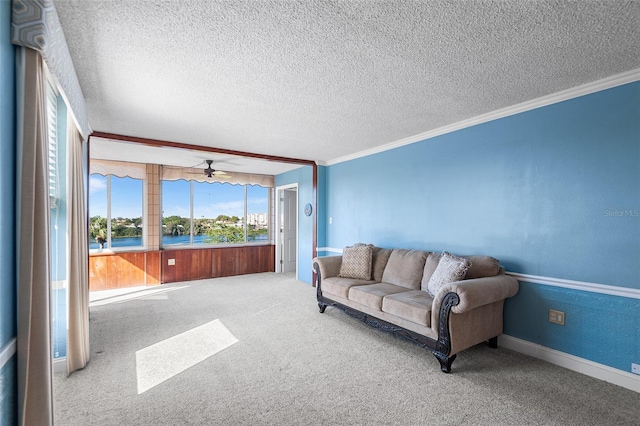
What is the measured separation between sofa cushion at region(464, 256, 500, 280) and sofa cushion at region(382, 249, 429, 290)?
0.64m

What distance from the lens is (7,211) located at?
4.02ft

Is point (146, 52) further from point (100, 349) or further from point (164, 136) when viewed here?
point (100, 349)

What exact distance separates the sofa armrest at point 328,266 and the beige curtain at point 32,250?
3.04 metres

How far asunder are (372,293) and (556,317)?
1701 mm

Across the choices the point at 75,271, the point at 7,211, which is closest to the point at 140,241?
the point at 75,271

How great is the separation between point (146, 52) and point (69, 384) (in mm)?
2639

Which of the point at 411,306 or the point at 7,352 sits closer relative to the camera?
the point at 7,352

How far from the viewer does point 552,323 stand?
2760 mm

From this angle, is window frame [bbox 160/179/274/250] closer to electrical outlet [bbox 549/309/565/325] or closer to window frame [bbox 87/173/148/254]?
window frame [bbox 87/173/148/254]

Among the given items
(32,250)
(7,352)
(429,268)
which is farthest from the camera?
(429,268)

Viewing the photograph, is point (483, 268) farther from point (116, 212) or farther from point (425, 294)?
point (116, 212)

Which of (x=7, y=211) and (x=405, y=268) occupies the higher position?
(x=7, y=211)

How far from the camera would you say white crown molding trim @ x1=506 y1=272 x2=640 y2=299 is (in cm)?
235

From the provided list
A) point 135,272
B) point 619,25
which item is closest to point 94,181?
point 135,272
